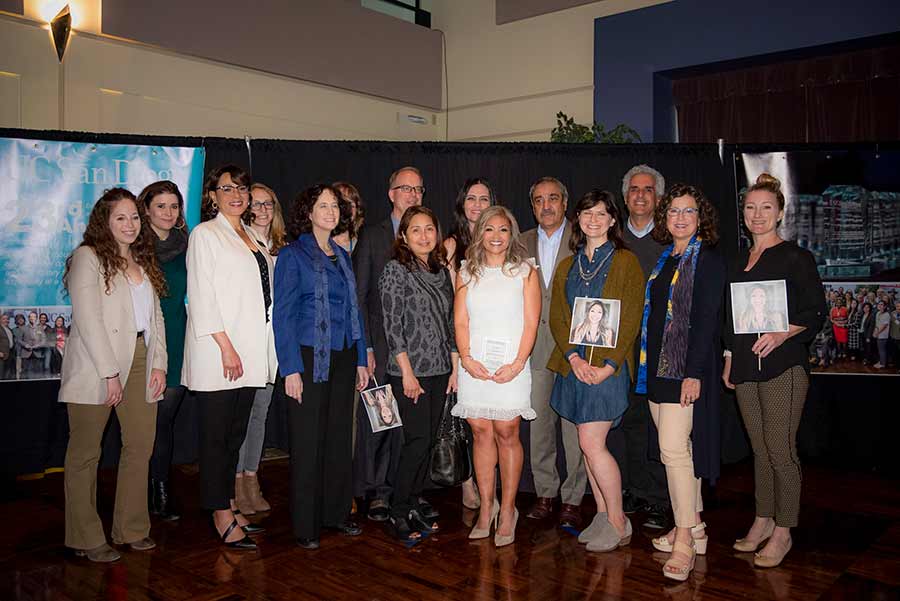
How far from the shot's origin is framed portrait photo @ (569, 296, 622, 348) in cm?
310

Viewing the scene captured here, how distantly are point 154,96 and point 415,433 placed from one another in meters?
4.10

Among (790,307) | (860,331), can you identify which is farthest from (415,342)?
(860,331)

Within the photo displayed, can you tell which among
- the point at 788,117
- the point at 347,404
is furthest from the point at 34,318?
the point at 788,117

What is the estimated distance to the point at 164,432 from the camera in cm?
375

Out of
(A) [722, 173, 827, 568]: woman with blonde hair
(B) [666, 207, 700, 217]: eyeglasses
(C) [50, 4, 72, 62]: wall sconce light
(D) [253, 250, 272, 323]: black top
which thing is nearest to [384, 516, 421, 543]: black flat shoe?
(D) [253, 250, 272, 323]: black top

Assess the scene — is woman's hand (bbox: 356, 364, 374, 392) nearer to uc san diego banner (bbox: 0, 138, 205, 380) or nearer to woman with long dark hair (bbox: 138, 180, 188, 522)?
woman with long dark hair (bbox: 138, 180, 188, 522)

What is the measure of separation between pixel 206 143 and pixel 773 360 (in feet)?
11.1

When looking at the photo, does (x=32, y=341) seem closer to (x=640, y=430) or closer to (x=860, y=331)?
(x=640, y=430)

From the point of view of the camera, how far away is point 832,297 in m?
4.58

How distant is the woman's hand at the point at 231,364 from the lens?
10.1 feet

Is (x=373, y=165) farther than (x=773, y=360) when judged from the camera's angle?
Yes

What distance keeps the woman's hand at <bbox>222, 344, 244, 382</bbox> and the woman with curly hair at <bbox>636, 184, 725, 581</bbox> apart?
177cm

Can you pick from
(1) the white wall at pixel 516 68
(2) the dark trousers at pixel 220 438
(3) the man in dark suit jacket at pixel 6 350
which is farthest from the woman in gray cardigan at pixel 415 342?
(1) the white wall at pixel 516 68

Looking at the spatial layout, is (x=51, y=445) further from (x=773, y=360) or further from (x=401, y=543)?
(x=773, y=360)
